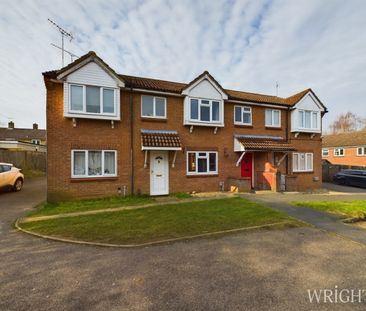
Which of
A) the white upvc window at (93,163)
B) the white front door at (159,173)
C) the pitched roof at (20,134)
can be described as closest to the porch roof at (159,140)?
the white front door at (159,173)

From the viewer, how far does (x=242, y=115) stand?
1466 cm

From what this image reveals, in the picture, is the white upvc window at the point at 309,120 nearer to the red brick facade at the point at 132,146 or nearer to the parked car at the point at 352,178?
the red brick facade at the point at 132,146

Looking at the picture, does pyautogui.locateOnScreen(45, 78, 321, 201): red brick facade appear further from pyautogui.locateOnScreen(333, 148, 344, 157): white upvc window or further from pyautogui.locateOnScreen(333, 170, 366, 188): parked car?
pyautogui.locateOnScreen(333, 148, 344, 157): white upvc window

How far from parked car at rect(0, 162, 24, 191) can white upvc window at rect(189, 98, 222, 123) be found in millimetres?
11373

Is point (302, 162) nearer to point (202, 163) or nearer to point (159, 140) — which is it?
point (202, 163)

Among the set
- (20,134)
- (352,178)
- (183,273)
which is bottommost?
(183,273)

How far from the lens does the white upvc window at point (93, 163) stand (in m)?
10.9

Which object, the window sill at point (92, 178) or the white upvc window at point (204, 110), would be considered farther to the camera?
the white upvc window at point (204, 110)

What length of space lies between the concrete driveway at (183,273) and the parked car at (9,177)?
8900 millimetres

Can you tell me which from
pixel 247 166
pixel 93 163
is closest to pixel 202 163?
pixel 247 166

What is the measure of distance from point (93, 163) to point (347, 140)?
37.9 meters

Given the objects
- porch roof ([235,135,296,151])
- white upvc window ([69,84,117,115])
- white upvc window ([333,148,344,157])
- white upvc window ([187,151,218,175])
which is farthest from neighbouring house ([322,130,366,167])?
white upvc window ([69,84,117,115])

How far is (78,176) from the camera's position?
10.8 meters

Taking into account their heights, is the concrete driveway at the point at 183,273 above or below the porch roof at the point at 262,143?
below
